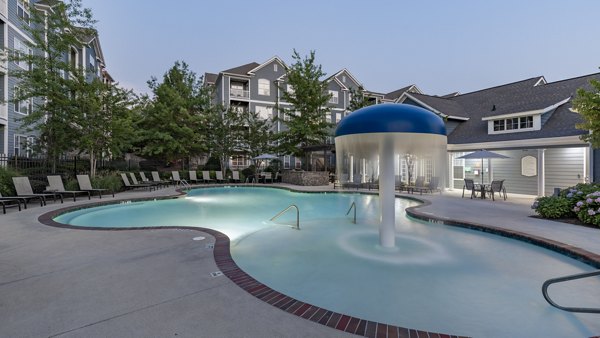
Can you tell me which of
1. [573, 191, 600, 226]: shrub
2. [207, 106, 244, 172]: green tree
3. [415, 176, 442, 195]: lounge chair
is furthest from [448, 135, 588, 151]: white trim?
[207, 106, 244, 172]: green tree

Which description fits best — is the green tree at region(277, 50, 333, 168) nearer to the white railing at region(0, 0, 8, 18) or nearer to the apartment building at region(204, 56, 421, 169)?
the apartment building at region(204, 56, 421, 169)

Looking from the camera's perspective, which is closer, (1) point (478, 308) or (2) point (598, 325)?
(2) point (598, 325)

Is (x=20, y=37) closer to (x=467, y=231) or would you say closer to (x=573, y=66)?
(x=467, y=231)

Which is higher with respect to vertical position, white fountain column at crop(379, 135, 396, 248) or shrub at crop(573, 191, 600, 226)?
white fountain column at crop(379, 135, 396, 248)

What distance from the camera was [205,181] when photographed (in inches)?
903

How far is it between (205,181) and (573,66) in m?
177

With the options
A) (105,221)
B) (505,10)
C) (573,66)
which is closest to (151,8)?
(105,221)

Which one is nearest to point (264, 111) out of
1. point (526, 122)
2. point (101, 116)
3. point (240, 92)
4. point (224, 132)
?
point (240, 92)

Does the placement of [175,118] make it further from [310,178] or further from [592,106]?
[592,106]

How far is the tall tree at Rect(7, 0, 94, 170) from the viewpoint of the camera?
11836 mm

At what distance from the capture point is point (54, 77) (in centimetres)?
1216

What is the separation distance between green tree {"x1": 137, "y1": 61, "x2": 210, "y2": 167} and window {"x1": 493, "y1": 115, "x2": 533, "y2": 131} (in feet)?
70.3

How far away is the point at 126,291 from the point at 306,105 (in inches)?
774

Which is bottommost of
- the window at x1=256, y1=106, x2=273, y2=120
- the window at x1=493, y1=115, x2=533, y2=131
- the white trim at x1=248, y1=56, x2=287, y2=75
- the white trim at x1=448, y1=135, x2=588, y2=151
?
the white trim at x1=448, y1=135, x2=588, y2=151
